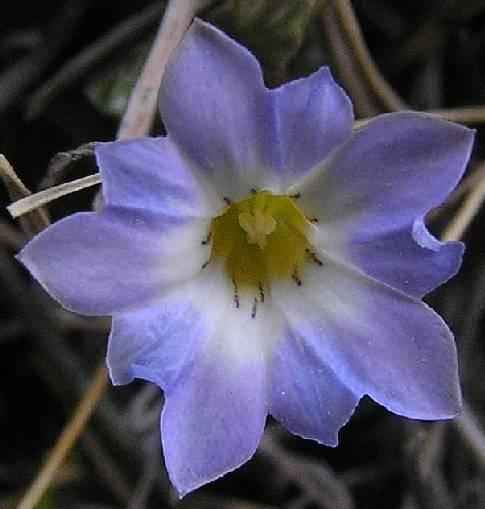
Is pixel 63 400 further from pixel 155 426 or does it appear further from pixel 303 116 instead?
pixel 303 116

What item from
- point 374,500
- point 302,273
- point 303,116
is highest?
point 303,116

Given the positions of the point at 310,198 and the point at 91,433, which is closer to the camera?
the point at 310,198

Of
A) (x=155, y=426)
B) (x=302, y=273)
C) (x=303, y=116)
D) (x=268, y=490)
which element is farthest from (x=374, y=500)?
(x=303, y=116)

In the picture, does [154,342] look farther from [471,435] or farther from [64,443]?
[471,435]

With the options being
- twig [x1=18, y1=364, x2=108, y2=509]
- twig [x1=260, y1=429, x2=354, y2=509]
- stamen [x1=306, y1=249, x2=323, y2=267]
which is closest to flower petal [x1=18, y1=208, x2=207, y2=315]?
stamen [x1=306, y1=249, x2=323, y2=267]

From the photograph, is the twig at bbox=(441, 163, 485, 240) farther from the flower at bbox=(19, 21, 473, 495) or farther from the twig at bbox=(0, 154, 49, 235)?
the twig at bbox=(0, 154, 49, 235)

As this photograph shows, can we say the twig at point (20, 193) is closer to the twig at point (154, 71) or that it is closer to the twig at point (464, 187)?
the twig at point (154, 71)

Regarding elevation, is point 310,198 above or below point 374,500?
above
